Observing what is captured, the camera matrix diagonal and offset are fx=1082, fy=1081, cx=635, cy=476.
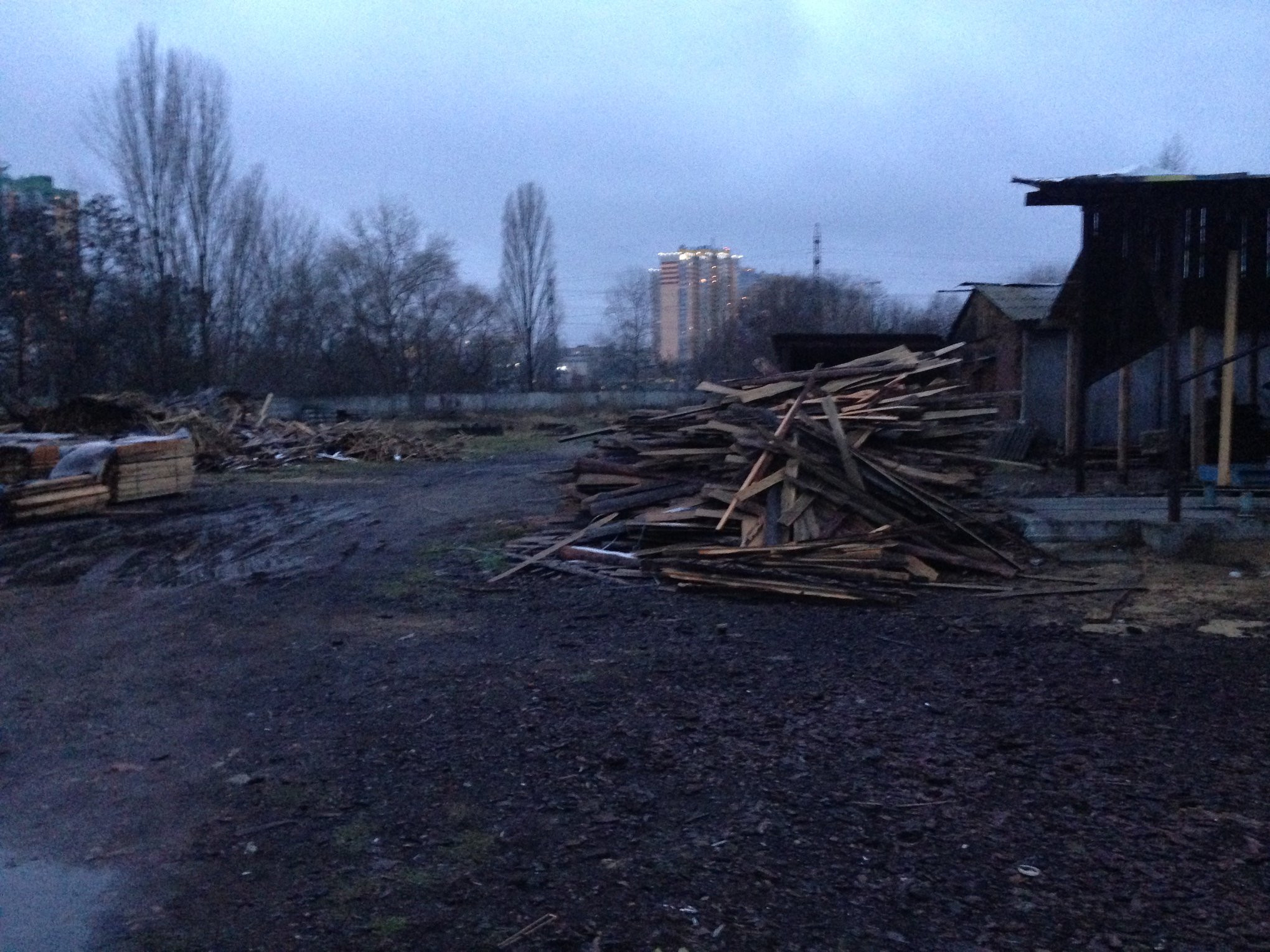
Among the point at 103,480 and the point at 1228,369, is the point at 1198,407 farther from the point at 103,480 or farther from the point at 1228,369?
the point at 103,480

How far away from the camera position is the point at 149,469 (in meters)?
18.4

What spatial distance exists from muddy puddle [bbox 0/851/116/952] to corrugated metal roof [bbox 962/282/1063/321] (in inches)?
745

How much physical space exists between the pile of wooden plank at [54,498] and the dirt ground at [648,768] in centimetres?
648

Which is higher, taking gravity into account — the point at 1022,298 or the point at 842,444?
the point at 1022,298

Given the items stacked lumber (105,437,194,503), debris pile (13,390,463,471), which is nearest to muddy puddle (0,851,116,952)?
stacked lumber (105,437,194,503)

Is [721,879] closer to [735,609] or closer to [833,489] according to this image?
[735,609]

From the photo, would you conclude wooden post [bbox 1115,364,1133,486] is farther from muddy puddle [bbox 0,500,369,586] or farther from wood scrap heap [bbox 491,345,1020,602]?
muddy puddle [bbox 0,500,369,586]

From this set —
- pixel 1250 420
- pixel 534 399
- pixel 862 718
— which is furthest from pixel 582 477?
pixel 534 399

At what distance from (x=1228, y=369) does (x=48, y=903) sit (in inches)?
484

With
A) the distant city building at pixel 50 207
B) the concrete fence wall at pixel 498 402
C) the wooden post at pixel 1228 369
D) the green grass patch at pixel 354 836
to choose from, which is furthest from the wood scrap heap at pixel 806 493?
the concrete fence wall at pixel 498 402

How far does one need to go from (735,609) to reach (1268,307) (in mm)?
8160

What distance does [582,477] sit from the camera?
Result: 12555 millimetres

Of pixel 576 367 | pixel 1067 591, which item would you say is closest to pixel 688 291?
pixel 576 367

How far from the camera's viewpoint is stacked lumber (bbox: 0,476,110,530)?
15492mm
